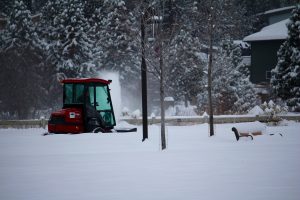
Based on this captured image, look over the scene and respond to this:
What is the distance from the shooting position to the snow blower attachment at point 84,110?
1625cm

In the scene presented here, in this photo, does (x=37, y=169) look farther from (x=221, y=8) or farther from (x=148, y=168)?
(x=221, y=8)

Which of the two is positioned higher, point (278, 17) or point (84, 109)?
point (278, 17)

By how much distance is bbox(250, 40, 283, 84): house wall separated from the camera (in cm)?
4178

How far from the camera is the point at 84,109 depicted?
642 inches

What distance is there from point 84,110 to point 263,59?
2979cm

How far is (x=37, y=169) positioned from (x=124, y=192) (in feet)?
11.6

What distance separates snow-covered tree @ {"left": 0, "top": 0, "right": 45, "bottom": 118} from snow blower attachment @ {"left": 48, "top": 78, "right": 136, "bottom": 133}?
2120 cm

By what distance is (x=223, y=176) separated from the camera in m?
9.39

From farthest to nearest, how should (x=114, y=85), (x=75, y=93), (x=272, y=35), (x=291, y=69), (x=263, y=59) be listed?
(x=114, y=85)
(x=263, y=59)
(x=272, y=35)
(x=291, y=69)
(x=75, y=93)

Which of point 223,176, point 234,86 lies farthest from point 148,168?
point 234,86

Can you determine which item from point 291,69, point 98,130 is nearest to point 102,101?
point 98,130

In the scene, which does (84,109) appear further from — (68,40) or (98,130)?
(68,40)

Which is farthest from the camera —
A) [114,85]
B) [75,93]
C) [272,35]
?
[114,85]

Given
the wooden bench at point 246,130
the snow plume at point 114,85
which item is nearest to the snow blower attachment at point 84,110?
the wooden bench at point 246,130
